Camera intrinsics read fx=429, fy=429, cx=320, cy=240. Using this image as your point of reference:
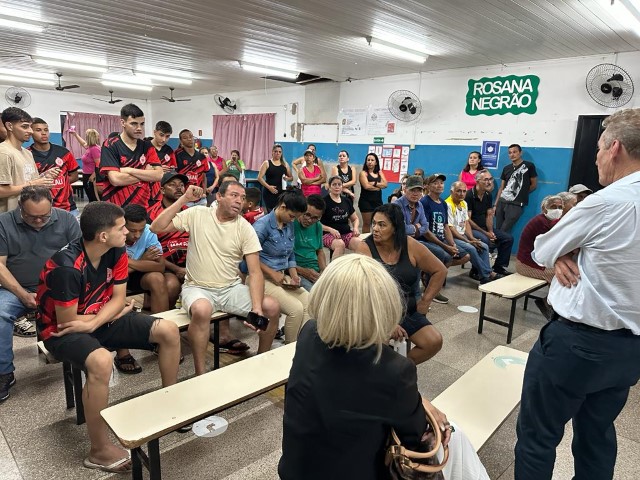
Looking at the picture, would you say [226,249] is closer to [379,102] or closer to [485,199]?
[485,199]

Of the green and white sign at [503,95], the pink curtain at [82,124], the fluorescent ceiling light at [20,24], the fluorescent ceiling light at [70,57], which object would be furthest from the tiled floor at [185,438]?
the pink curtain at [82,124]

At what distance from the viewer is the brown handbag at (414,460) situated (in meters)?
0.99

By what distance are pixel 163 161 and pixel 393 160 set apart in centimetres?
484

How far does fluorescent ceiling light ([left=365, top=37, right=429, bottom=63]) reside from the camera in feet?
17.0

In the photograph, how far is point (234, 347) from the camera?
117 inches

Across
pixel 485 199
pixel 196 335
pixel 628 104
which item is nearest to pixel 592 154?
pixel 628 104

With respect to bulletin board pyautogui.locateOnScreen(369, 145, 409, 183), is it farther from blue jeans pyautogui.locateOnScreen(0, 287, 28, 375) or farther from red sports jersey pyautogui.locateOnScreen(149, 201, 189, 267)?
blue jeans pyautogui.locateOnScreen(0, 287, 28, 375)

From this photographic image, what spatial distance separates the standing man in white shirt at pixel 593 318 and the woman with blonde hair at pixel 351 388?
0.59 metres

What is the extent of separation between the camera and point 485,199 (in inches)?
202

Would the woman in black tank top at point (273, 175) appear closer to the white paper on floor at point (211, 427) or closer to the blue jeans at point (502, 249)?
the blue jeans at point (502, 249)

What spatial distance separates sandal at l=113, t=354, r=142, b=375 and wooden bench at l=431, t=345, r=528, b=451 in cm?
181

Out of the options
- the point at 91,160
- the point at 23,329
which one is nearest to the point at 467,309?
the point at 23,329

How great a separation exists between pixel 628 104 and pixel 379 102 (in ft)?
12.7

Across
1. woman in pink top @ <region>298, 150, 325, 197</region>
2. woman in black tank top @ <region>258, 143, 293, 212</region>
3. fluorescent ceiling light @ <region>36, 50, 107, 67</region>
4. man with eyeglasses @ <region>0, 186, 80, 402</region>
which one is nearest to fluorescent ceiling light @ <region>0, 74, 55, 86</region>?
fluorescent ceiling light @ <region>36, 50, 107, 67</region>
